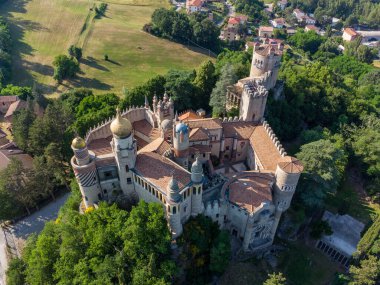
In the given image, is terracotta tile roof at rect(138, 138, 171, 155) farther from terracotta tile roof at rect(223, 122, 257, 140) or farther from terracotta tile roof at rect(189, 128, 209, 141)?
terracotta tile roof at rect(223, 122, 257, 140)

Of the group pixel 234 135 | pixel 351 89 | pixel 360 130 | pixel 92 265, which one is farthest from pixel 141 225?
pixel 351 89

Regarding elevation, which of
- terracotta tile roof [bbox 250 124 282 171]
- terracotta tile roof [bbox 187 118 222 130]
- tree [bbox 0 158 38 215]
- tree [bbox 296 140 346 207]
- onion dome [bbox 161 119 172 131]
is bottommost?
tree [bbox 0 158 38 215]

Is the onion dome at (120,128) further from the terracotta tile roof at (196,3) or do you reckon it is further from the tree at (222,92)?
the terracotta tile roof at (196,3)

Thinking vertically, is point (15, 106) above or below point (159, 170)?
below

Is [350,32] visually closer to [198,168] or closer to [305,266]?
[305,266]

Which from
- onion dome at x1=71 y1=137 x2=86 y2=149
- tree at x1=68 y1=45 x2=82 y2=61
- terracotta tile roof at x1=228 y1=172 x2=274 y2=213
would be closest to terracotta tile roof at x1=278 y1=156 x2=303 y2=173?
terracotta tile roof at x1=228 y1=172 x2=274 y2=213

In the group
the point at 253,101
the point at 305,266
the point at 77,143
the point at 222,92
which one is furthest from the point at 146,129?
the point at 305,266
